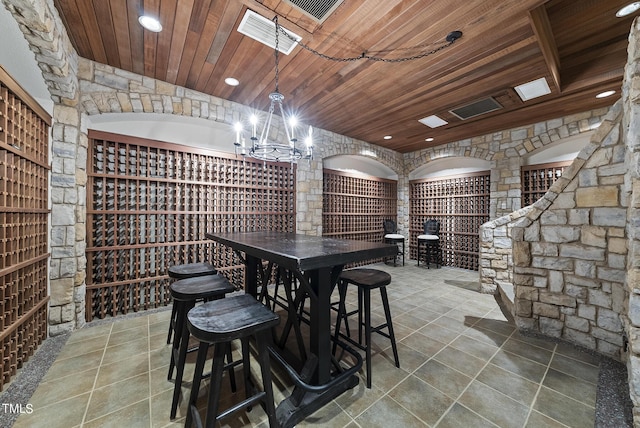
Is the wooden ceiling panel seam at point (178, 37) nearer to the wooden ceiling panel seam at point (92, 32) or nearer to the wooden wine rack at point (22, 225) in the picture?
the wooden ceiling panel seam at point (92, 32)

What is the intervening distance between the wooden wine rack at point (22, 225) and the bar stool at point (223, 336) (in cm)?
147

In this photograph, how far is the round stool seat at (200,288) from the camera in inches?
62.4

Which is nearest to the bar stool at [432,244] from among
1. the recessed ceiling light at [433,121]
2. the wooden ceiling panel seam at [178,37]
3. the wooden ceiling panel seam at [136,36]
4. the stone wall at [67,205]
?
the recessed ceiling light at [433,121]

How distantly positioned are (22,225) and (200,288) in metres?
1.52

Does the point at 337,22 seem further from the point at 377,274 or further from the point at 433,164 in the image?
the point at 433,164

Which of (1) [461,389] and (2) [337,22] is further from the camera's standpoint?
(2) [337,22]

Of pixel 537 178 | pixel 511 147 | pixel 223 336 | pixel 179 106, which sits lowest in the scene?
pixel 223 336

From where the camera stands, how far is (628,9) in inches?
74.2

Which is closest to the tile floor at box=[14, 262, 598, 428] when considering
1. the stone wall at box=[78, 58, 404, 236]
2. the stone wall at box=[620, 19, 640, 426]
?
the stone wall at box=[620, 19, 640, 426]

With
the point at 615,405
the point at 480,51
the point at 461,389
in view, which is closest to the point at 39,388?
the point at 461,389

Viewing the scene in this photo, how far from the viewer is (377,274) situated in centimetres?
202

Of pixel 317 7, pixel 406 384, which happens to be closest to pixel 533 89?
pixel 317 7

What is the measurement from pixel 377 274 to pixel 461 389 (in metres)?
0.93

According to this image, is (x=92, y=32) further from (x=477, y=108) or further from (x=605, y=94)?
(x=605, y=94)
